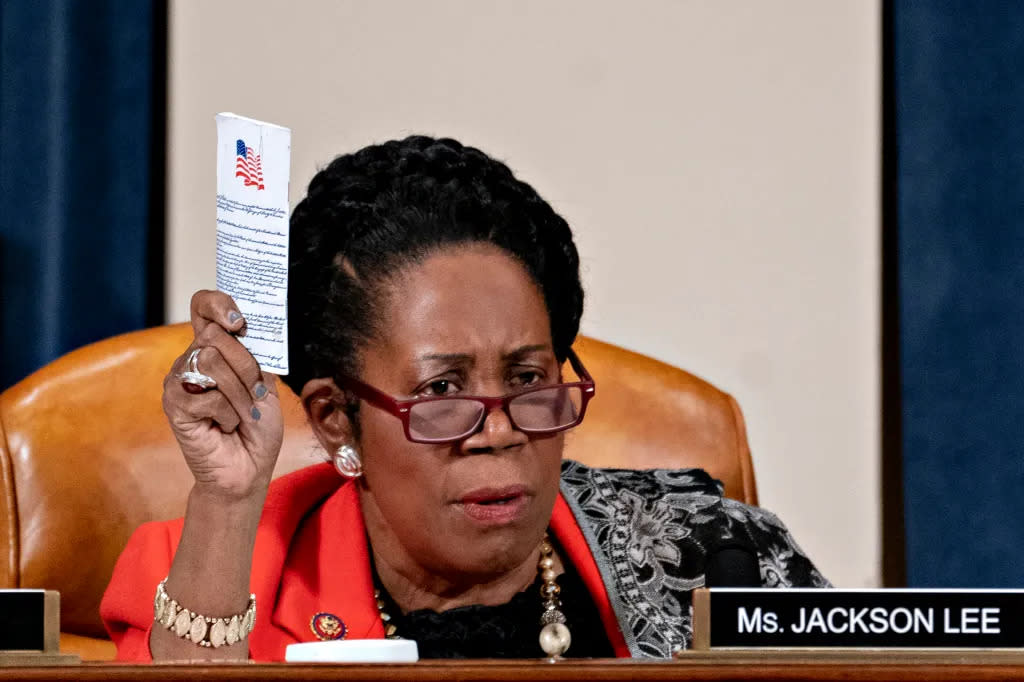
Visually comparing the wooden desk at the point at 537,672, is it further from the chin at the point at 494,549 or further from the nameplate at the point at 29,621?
the chin at the point at 494,549

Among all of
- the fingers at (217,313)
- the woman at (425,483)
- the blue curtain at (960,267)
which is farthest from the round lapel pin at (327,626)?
the blue curtain at (960,267)

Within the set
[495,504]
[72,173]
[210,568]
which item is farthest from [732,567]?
[72,173]

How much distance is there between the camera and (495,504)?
148 cm

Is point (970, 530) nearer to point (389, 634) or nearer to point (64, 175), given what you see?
point (389, 634)

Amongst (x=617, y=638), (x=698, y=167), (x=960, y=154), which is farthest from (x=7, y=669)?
(x=960, y=154)

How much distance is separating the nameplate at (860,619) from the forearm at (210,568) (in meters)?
0.58

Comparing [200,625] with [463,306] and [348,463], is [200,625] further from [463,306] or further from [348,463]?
[463,306]

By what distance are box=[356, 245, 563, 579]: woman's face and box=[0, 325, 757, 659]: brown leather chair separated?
374 mm

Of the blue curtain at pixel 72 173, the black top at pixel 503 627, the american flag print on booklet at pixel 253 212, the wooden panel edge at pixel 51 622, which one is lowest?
the black top at pixel 503 627

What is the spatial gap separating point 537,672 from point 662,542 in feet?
2.73

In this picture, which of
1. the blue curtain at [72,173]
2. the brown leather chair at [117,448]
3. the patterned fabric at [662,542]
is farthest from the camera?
the blue curtain at [72,173]

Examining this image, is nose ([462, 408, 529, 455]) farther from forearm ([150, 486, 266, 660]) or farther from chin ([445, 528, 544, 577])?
forearm ([150, 486, 266, 660])

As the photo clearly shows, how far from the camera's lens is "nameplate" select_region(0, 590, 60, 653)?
94 cm

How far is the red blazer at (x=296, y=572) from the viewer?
1518 mm
